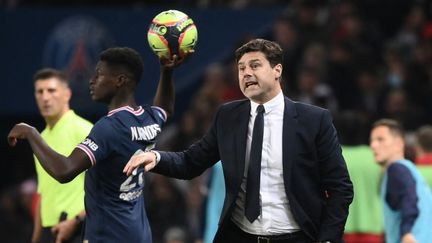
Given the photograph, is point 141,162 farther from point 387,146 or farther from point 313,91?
point 313,91

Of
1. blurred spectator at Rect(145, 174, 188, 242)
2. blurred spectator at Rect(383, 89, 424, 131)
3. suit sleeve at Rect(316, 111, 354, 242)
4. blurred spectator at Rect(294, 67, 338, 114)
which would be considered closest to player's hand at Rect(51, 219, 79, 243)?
suit sleeve at Rect(316, 111, 354, 242)

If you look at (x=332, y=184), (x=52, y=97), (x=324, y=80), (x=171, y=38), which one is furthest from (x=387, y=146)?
(x=324, y=80)

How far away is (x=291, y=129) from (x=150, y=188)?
742 cm

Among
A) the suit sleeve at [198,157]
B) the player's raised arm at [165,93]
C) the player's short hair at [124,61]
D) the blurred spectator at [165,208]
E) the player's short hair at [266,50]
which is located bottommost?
the blurred spectator at [165,208]

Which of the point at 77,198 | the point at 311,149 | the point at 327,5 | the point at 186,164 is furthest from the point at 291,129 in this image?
the point at 327,5

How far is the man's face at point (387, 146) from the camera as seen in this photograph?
29.8 ft

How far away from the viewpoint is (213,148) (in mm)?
7094

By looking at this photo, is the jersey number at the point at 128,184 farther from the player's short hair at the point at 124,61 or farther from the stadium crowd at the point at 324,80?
the stadium crowd at the point at 324,80

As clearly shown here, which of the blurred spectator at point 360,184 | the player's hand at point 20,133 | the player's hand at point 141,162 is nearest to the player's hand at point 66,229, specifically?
the player's hand at point 20,133

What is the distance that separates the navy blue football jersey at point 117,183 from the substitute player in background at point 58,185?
3.42 feet

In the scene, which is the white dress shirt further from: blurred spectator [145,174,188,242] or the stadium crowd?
blurred spectator [145,174,188,242]

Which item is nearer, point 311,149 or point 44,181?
point 311,149

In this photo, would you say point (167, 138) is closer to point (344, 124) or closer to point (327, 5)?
point (327, 5)

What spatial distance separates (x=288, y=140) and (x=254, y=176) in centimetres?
30
